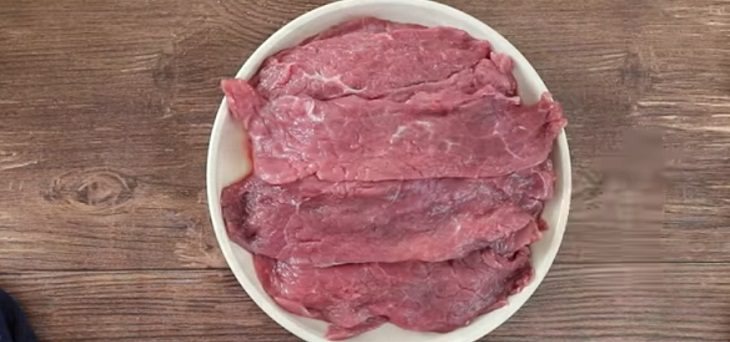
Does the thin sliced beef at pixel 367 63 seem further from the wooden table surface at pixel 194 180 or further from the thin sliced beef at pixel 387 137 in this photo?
the wooden table surface at pixel 194 180

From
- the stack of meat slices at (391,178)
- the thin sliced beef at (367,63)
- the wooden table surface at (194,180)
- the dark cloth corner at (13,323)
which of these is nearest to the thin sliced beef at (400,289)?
the stack of meat slices at (391,178)

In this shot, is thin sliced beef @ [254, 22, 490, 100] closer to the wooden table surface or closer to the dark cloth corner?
the wooden table surface

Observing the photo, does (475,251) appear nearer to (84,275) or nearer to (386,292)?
(386,292)

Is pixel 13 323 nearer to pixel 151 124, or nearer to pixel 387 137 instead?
pixel 151 124

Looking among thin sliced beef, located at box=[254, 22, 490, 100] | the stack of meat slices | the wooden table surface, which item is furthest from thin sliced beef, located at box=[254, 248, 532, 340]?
thin sliced beef, located at box=[254, 22, 490, 100]

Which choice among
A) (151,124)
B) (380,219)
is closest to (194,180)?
(151,124)

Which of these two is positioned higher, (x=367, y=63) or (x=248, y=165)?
(x=367, y=63)
